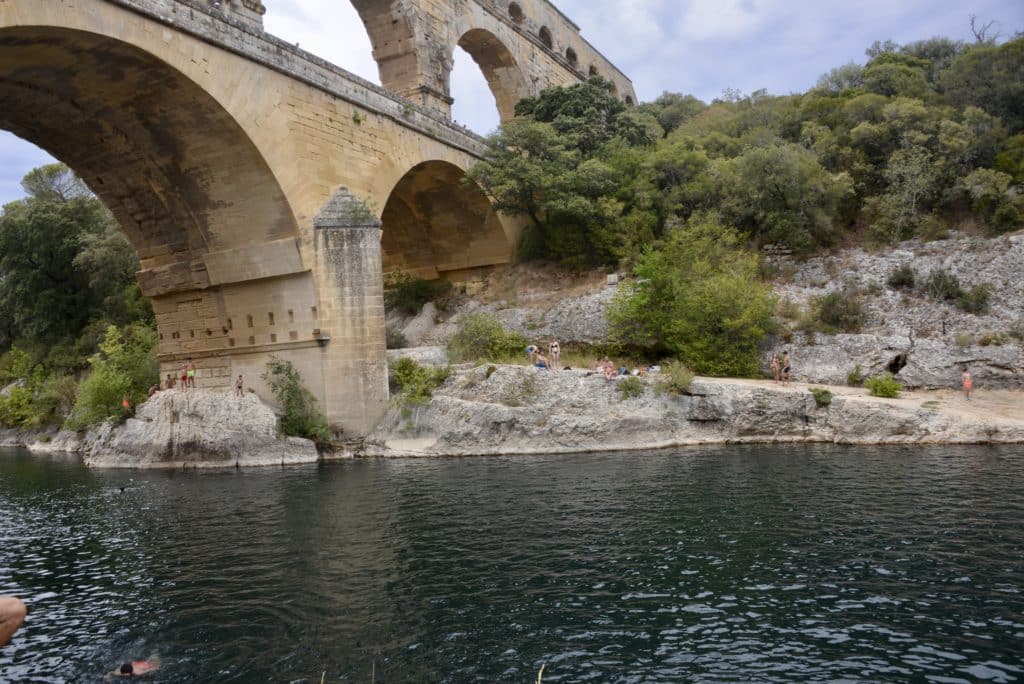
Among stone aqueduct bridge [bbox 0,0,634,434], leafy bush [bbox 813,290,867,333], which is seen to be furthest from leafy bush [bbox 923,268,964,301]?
stone aqueduct bridge [bbox 0,0,634,434]

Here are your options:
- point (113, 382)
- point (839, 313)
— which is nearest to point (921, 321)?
point (839, 313)

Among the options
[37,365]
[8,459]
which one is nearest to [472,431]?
[8,459]

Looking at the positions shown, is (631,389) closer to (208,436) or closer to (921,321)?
(921,321)

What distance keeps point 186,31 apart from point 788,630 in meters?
16.5

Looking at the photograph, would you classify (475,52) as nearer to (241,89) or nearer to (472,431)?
(241,89)

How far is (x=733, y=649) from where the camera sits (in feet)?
20.0

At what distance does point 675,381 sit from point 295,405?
9803mm

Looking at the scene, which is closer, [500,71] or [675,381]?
[675,381]

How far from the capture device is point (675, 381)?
699 inches

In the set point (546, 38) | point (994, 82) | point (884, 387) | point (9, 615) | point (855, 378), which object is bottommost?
point (9, 615)

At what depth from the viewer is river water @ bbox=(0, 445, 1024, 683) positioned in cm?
604

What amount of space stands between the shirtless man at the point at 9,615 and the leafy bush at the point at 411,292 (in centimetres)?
2611

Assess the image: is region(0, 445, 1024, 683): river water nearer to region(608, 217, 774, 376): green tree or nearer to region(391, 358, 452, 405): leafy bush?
region(391, 358, 452, 405): leafy bush

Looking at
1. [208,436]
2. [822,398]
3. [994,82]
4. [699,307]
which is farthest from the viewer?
[994,82]
